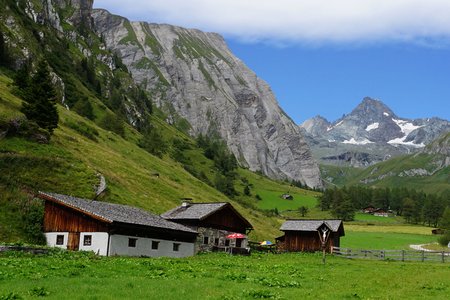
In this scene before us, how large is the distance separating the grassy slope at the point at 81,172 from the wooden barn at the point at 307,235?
8.90 meters

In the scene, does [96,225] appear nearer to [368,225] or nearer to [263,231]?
[263,231]

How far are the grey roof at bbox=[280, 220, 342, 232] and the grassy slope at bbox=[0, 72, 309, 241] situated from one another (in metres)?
9.05

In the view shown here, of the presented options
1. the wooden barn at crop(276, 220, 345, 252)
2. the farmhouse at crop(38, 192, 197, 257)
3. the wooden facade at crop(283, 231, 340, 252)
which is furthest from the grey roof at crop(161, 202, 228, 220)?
the wooden facade at crop(283, 231, 340, 252)

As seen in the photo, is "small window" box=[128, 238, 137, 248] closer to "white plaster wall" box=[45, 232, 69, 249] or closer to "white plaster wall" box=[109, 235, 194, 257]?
"white plaster wall" box=[109, 235, 194, 257]

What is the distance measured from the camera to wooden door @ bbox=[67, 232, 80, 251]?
160 feet

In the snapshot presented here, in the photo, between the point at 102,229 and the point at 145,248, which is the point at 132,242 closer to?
the point at 145,248

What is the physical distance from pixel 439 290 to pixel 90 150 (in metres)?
68.5

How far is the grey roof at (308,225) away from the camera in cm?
7637

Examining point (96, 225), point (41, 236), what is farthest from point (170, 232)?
point (41, 236)

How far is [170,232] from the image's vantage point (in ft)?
180

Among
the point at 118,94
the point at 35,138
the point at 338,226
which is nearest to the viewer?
the point at 35,138

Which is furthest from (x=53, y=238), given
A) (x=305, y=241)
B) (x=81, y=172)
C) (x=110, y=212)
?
(x=305, y=241)

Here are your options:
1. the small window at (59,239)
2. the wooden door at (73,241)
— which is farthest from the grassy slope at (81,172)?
the wooden door at (73,241)

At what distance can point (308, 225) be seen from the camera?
3059 inches
